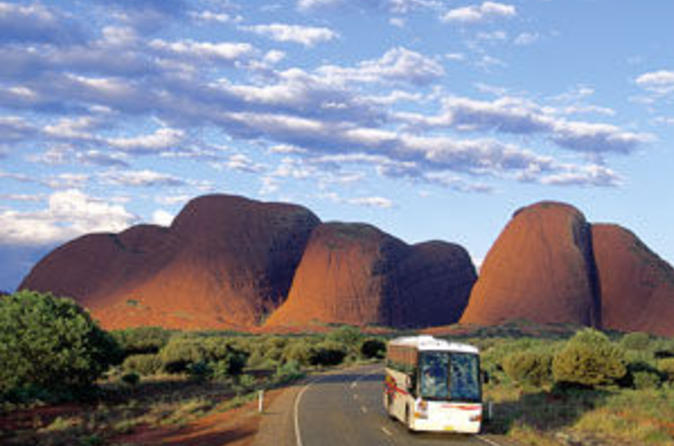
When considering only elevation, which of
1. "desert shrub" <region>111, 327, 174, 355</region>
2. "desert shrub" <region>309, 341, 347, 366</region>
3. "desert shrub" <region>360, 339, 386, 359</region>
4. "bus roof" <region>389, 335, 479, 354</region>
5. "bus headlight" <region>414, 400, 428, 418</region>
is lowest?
"desert shrub" <region>360, 339, 386, 359</region>

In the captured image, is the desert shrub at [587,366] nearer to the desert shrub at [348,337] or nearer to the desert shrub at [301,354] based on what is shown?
the desert shrub at [301,354]

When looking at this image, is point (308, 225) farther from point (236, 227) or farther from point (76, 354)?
point (76, 354)

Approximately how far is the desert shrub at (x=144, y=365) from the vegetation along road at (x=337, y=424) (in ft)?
34.6

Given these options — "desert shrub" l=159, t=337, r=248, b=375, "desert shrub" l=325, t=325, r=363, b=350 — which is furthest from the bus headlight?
"desert shrub" l=325, t=325, r=363, b=350

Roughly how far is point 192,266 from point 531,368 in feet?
264

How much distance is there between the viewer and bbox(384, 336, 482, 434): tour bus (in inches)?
781

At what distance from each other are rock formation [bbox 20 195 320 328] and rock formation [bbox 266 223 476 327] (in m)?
4.22

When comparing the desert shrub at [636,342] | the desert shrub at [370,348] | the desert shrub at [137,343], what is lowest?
the desert shrub at [370,348]

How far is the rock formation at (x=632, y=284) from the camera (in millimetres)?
99875

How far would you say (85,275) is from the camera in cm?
11706

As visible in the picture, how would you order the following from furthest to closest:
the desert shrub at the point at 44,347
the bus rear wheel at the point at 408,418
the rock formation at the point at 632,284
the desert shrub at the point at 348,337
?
the rock formation at the point at 632,284
the desert shrub at the point at 348,337
the desert shrub at the point at 44,347
the bus rear wheel at the point at 408,418

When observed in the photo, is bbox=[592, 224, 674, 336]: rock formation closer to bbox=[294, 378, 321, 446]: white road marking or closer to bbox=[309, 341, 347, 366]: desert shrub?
bbox=[309, 341, 347, 366]: desert shrub

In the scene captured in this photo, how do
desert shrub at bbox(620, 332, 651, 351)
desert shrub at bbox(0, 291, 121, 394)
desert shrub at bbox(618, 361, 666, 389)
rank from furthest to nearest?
1. desert shrub at bbox(620, 332, 651, 351)
2. desert shrub at bbox(618, 361, 666, 389)
3. desert shrub at bbox(0, 291, 121, 394)

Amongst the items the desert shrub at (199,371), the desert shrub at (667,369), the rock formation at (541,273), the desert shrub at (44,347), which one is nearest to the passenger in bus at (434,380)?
the desert shrub at (44,347)
